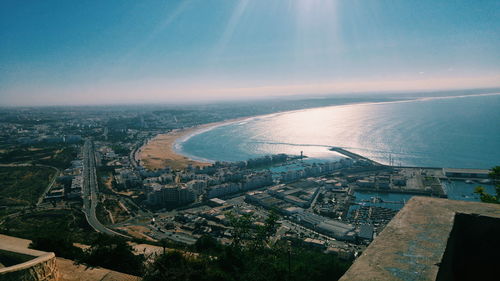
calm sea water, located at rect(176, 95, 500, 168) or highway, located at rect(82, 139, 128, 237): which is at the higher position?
calm sea water, located at rect(176, 95, 500, 168)

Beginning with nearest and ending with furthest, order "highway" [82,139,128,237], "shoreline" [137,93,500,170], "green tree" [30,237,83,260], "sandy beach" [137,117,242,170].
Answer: "green tree" [30,237,83,260] → "highway" [82,139,128,237] → "sandy beach" [137,117,242,170] → "shoreline" [137,93,500,170]

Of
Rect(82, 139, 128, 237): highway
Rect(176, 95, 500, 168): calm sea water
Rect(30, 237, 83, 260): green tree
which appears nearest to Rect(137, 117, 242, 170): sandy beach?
Rect(176, 95, 500, 168): calm sea water

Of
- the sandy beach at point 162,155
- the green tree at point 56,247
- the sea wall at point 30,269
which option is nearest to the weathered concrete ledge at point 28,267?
the sea wall at point 30,269

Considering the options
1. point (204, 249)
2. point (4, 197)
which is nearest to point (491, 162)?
point (204, 249)

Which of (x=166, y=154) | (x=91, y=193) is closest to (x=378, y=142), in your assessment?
(x=166, y=154)

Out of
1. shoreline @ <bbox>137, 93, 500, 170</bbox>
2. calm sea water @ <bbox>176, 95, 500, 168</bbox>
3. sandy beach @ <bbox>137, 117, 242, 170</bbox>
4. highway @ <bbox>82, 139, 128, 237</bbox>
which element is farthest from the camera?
shoreline @ <bbox>137, 93, 500, 170</bbox>

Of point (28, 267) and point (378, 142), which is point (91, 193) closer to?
point (28, 267)

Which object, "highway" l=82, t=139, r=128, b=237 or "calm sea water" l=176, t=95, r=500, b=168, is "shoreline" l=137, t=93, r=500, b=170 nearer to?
"calm sea water" l=176, t=95, r=500, b=168

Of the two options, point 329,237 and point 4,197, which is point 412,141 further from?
point 4,197
